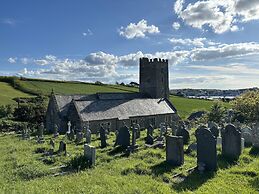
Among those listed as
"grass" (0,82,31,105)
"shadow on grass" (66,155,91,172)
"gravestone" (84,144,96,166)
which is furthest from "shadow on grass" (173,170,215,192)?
"grass" (0,82,31,105)

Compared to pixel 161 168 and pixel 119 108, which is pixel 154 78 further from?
pixel 161 168

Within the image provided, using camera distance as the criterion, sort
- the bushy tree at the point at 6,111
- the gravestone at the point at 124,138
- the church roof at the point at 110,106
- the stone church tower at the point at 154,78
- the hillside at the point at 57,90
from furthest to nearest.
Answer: the hillside at the point at 57,90
the stone church tower at the point at 154,78
the bushy tree at the point at 6,111
the church roof at the point at 110,106
the gravestone at the point at 124,138

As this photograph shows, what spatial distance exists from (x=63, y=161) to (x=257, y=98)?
84.9 ft

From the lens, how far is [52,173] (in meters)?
13.1

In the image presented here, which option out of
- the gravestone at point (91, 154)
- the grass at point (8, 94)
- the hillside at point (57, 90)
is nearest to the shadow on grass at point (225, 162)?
the gravestone at point (91, 154)

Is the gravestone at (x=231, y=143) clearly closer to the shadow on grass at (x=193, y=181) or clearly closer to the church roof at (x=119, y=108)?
the shadow on grass at (x=193, y=181)

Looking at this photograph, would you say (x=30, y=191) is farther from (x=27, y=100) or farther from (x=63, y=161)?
(x=27, y=100)

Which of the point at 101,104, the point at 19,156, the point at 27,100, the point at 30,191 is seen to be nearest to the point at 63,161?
the point at 19,156

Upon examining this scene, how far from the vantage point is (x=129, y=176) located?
460 inches

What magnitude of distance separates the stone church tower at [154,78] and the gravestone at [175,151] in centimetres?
3753

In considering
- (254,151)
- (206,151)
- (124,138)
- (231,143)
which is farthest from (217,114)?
(206,151)

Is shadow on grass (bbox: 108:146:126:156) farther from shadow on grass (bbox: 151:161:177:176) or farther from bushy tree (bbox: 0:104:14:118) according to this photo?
bushy tree (bbox: 0:104:14:118)

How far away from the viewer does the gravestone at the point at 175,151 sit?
533 inches

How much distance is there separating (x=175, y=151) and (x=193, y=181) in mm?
2730
